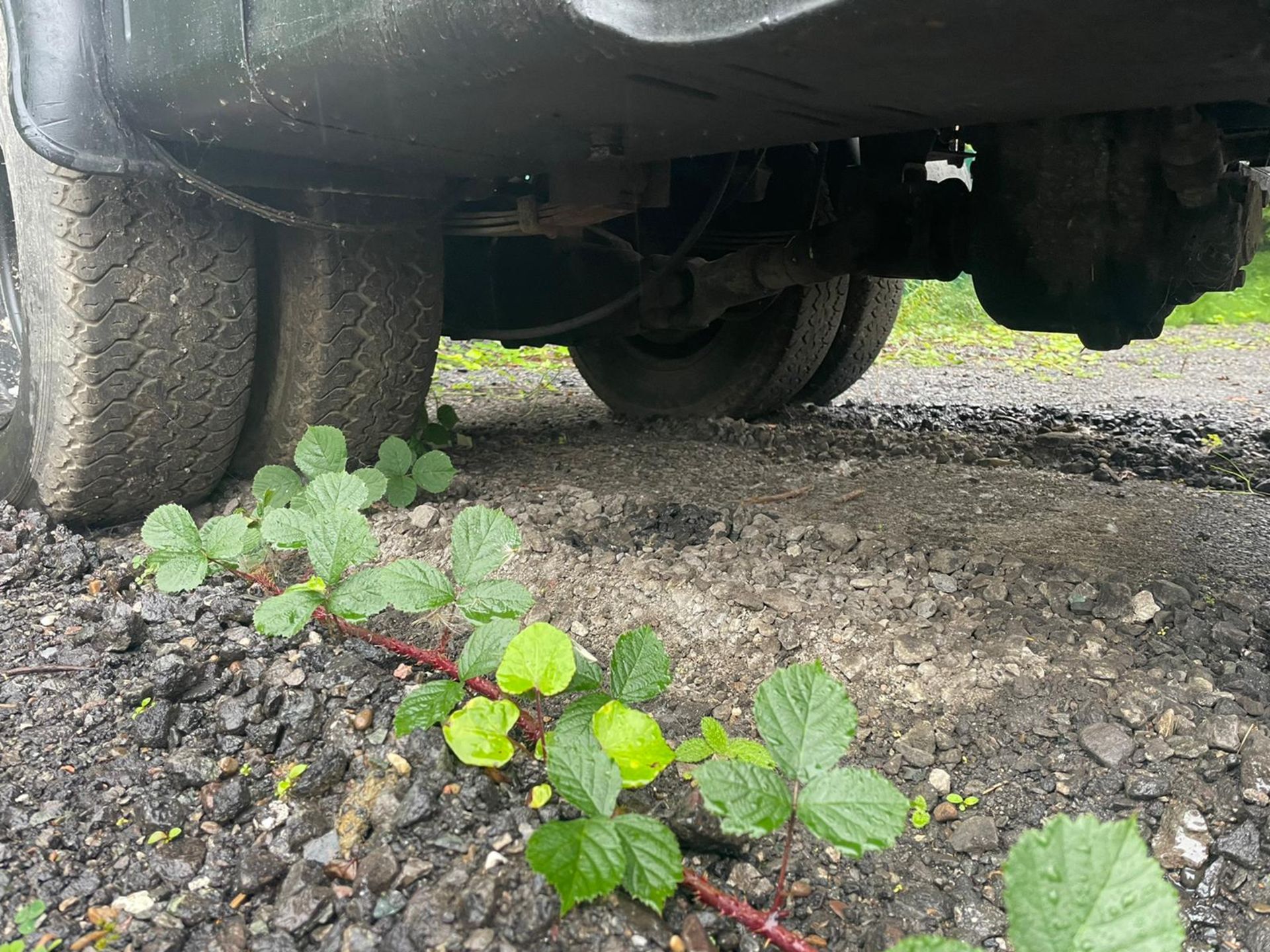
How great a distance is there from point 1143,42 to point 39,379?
183cm

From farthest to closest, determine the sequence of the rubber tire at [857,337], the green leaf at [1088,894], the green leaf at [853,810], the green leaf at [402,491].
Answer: the rubber tire at [857,337]
the green leaf at [402,491]
the green leaf at [853,810]
the green leaf at [1088,894]

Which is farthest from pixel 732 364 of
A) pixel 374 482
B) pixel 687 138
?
pixel 687 138

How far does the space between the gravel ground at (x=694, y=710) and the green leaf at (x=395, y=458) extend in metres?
0.09

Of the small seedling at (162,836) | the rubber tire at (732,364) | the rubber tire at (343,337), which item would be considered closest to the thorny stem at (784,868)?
the small seedling at (162,836)

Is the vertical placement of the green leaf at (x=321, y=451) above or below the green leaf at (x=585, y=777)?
above

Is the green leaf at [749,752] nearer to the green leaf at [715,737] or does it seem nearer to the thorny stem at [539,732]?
the green leaf at [715,737]

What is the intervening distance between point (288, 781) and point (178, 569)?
1.44 feet

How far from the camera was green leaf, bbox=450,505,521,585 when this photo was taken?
116 cm

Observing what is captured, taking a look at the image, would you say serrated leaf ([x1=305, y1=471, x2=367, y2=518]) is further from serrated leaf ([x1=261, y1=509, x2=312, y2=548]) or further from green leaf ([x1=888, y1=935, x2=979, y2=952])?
green leaf ([x1=888, y1=935, x2=979, y2=952])

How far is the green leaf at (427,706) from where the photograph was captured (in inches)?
39.8

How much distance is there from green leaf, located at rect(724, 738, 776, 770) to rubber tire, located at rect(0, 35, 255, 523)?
1281 millimetres

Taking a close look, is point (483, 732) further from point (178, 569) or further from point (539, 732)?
point (178, 569)

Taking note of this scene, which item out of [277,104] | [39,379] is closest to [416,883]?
[277,104]

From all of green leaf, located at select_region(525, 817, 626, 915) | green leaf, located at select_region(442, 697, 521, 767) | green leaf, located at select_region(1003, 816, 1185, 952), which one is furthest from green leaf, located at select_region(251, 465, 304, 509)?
green leaf, located at select_region(1003, 816, 1185, 952)
